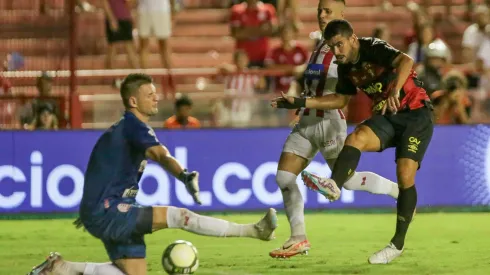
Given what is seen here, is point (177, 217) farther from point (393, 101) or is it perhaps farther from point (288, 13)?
point (288, 13)

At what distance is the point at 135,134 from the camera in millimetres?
8758

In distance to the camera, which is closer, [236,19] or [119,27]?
[119,27]

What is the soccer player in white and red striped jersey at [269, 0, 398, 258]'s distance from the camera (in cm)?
1126

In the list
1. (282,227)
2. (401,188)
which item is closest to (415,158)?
(401,188)

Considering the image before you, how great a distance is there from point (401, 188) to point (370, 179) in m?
0.83

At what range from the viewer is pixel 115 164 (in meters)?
8.76

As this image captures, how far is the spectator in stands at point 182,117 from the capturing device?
16.7 metres

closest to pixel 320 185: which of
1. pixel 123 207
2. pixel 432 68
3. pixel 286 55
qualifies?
pixel 123 207

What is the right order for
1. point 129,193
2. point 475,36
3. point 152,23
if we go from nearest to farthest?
1. point 129,193
2. point 152,23
3. point 475,36

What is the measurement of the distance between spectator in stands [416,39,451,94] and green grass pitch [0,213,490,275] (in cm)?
224

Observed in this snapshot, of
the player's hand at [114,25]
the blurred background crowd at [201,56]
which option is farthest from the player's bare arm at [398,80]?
the player's hand at [114,25]

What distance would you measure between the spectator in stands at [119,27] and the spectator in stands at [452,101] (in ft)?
15.9

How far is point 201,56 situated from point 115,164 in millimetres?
12724

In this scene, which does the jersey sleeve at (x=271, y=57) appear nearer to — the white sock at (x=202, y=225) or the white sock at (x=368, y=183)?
the white sock at (x=368, y=183)
